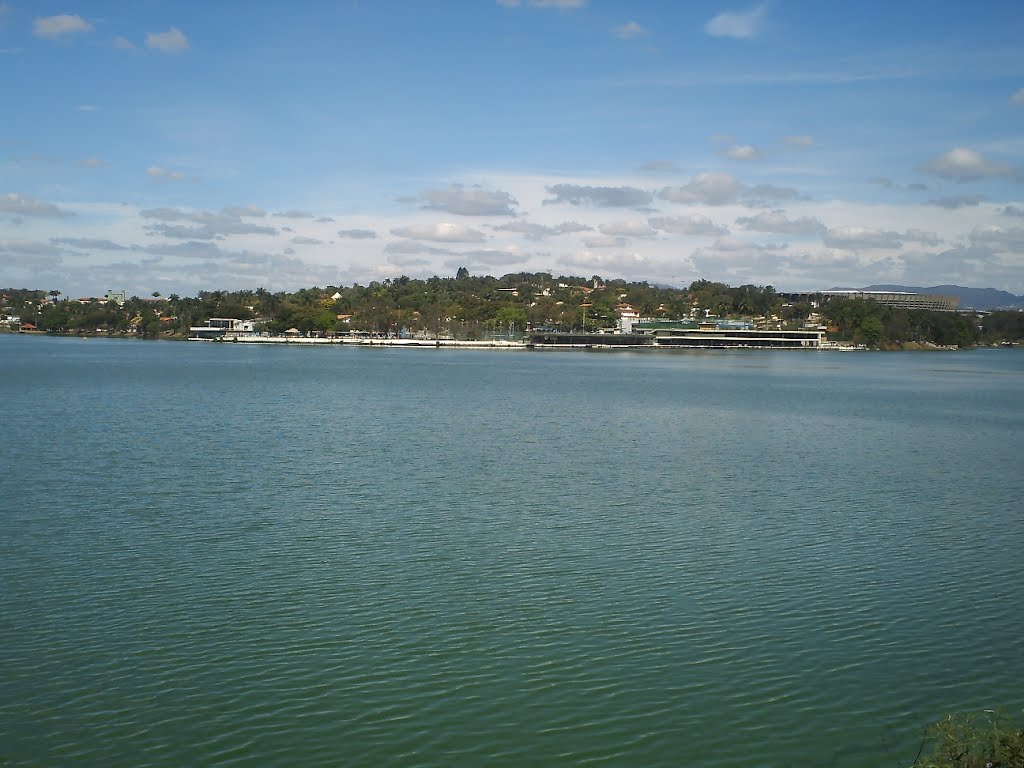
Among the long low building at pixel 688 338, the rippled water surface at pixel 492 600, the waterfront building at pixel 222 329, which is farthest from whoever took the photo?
the waterfront building at pixel 222 329

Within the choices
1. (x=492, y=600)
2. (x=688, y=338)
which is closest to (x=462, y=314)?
(x=688, y=338)

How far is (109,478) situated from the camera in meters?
20.0

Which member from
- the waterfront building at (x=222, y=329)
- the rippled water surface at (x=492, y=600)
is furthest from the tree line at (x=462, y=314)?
the rippled water surface at (x=492, y=600)

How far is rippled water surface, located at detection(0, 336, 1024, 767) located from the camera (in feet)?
28.8

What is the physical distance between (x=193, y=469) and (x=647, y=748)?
15377 mm

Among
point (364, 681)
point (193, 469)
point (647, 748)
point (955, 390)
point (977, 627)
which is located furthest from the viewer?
point (955, 390)

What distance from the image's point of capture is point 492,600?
12.4m

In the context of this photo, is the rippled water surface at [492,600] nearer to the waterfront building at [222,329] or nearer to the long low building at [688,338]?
the long low building at [688,338]

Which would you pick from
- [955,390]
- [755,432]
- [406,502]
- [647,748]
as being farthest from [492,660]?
[955,390]

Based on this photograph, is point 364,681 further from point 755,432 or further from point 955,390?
point 955,390

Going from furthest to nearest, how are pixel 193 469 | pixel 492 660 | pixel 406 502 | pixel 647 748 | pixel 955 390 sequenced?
1. pixel 955 390
2. pixel 193 469
3. pixel 406 502
4. pixel 492 660
5. pixel 647 748

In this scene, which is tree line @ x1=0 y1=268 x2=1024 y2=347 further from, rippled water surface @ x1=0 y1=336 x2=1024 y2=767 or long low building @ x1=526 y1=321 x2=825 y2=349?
rippled water surface @ x1=0 y1=336 x2=1024 y2=767

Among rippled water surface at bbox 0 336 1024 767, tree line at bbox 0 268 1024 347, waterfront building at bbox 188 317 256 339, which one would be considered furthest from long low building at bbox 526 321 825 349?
Result: rippled water surface at bbox 0 336 1024 767

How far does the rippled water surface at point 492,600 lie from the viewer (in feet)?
28.8
